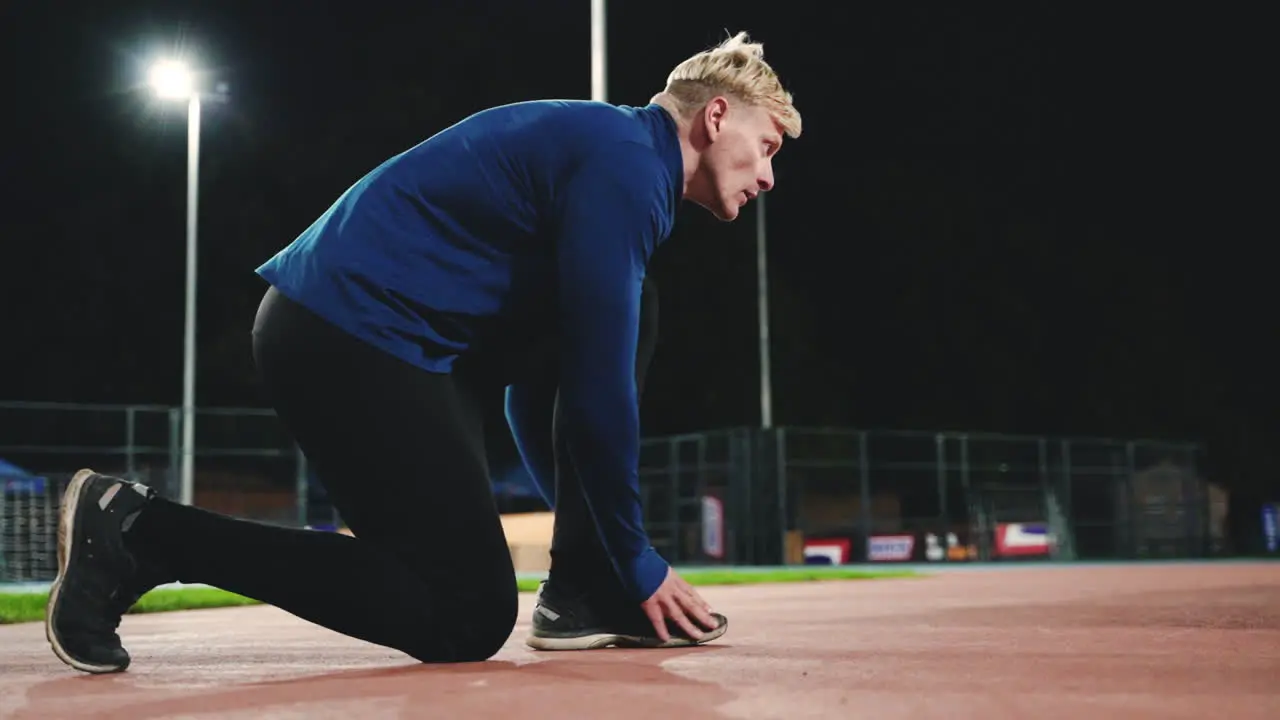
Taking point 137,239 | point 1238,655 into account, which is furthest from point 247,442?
point 1238,655

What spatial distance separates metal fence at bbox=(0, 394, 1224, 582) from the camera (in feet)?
55.4

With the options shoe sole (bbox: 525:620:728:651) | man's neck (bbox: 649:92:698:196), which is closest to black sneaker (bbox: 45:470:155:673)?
shoe sole (bbox: 525:620:728:651)

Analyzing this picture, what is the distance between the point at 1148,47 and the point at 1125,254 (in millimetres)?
5485

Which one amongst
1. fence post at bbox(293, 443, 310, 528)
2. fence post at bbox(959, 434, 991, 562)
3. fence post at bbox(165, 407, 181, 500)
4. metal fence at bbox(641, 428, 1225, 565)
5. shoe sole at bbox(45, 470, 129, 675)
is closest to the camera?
shoe sole at bbox(45, 470, 129, 675)

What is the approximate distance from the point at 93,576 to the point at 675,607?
3.71 ft

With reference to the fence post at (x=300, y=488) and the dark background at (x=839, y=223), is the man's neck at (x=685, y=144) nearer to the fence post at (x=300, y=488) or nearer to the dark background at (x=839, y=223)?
the fence post at (x=300, y=488)

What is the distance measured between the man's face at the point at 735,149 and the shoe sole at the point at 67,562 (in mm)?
1398

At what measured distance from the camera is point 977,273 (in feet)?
120

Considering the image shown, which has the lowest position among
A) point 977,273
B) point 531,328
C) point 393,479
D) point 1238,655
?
point 1238,655

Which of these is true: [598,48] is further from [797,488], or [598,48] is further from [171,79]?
[797,488]

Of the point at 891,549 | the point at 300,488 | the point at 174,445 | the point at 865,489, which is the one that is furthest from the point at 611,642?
the point at 865,489

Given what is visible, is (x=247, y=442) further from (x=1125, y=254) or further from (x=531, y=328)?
(x=1125, y=254)

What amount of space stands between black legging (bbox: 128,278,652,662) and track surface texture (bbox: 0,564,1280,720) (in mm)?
106

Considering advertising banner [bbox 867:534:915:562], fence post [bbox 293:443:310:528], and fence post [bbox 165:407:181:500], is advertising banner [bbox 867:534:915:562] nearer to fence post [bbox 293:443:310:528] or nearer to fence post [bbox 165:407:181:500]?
fence post [bbox 293:443:310:528]
